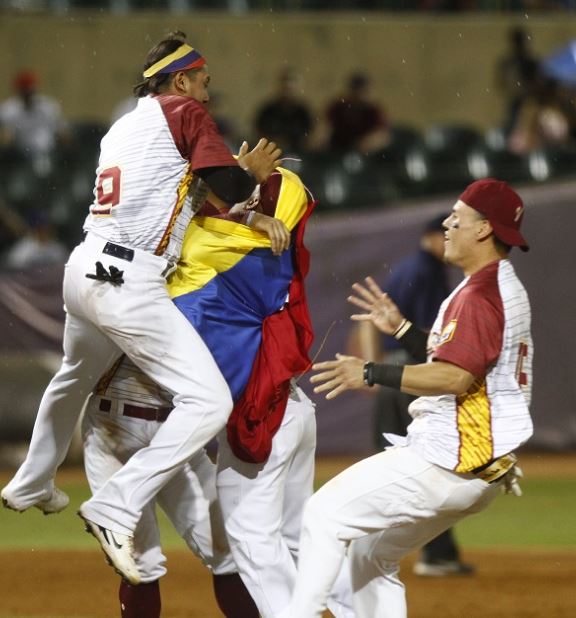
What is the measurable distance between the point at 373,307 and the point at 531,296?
6984 millimetres

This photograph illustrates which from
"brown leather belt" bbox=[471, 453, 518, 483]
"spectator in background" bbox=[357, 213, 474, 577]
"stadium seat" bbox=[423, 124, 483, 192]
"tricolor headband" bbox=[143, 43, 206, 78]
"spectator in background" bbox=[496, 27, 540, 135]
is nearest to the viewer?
"brown leather belt" bbox=[471, 453, 518, 483]

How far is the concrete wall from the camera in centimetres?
1467

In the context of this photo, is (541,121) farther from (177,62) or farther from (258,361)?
(258,361)

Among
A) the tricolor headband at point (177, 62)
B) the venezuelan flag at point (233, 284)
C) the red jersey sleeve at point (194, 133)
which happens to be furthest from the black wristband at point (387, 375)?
the tricolor headband at point (177, 62)

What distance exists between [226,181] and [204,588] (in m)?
3.61

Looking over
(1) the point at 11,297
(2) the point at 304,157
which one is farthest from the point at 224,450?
(2) the point at 304,157

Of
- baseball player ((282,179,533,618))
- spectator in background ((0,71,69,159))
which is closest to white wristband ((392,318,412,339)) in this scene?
baseball player ((282,179,533,618))

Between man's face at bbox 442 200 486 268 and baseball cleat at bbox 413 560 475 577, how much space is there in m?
3.43

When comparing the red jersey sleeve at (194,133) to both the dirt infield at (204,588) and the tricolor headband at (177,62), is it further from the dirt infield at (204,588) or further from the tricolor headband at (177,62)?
the dirt infield at (204,588)

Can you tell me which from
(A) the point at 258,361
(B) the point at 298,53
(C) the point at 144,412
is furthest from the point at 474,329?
(B) the point at 298,53

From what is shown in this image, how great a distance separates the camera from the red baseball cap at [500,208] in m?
4.84

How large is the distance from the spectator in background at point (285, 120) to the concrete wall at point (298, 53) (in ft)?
3.70

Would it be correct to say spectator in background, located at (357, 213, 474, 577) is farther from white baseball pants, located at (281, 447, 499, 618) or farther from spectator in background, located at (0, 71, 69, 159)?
spectator in background, located at (0, 71, 69, 159)

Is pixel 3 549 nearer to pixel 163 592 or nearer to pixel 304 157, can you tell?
pixel 163 592
